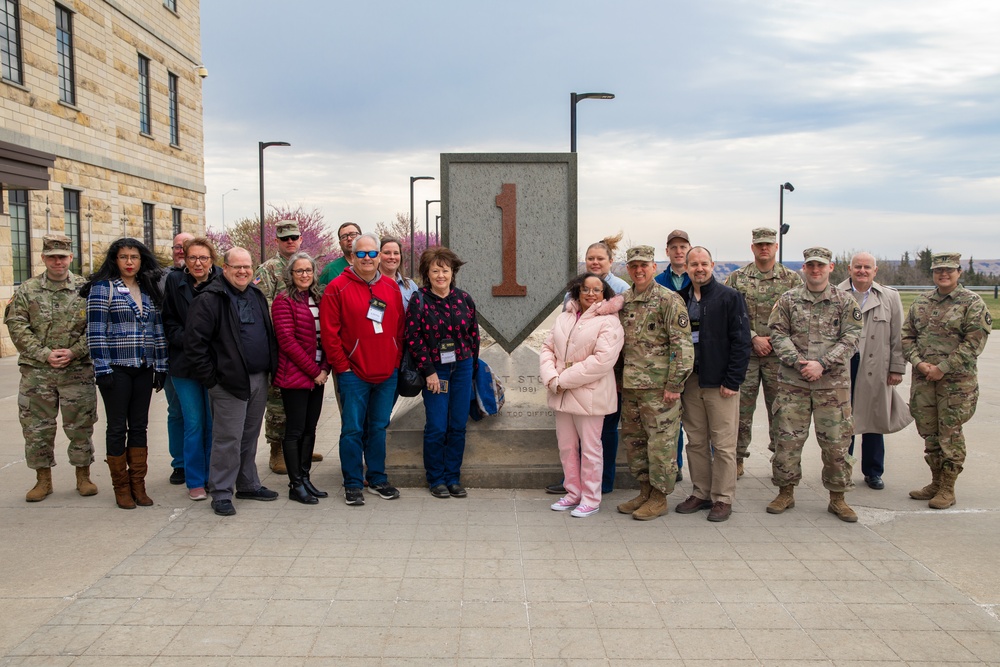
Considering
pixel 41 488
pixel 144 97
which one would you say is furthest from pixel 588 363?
pixel 144 97

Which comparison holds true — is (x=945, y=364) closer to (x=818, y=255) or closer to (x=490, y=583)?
(x=818, y=255)

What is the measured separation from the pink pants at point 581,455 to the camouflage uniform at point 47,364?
3.35 meters

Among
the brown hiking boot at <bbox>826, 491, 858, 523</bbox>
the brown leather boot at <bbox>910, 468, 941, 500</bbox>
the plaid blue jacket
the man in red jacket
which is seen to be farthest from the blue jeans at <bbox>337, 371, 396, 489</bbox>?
the brown leather boot at <bbox>910, 468, 941, 500</bbox>

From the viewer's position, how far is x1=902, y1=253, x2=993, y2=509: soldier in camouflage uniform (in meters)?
5.69

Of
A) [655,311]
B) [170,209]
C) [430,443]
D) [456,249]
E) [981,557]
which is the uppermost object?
[170,209]

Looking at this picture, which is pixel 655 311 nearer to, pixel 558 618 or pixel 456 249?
pixel 456 249

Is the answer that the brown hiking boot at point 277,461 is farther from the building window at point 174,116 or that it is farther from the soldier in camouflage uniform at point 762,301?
the building window at point 174,116

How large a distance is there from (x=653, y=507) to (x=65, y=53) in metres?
16.8

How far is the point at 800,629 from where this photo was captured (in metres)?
3.73

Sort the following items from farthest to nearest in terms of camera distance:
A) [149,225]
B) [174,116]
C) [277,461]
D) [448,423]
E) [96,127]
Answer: [174,116]
[149,225]
[96,127]
[277,461]
[448,423]

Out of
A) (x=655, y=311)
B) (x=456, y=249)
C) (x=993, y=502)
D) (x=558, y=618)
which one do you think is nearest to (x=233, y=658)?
(x=558, y=618)

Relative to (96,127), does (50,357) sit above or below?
below

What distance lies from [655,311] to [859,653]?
8.01ft

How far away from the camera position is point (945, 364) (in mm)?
5695
